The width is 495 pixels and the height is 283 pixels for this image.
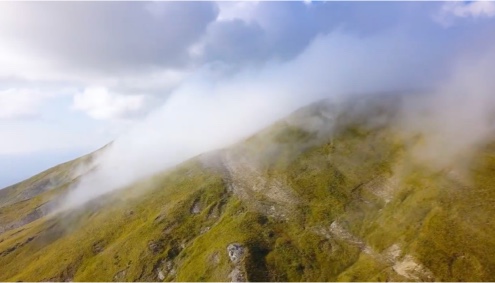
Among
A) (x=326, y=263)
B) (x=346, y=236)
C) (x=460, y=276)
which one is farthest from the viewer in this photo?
(x=346, y=236)

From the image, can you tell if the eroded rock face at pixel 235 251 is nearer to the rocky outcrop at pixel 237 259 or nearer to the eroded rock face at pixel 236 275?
the rocky outcrop at pixel 237 259

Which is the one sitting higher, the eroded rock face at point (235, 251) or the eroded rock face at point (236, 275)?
the eroded rock face at point (235, 251)

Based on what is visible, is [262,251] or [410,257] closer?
[410,257]

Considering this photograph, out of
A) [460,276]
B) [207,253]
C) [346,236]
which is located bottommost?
[460,276]

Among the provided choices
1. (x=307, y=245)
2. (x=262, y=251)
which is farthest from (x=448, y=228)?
(x=262, y=251)

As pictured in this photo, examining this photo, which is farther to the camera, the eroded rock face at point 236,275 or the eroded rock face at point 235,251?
the eroded rock face at point 235,251

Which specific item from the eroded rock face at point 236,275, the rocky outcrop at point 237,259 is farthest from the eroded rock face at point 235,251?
the eroded rock face at point 236,275

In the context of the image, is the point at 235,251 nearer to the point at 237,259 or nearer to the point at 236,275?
the point at 237,259

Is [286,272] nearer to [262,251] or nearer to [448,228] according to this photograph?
[262,251]
